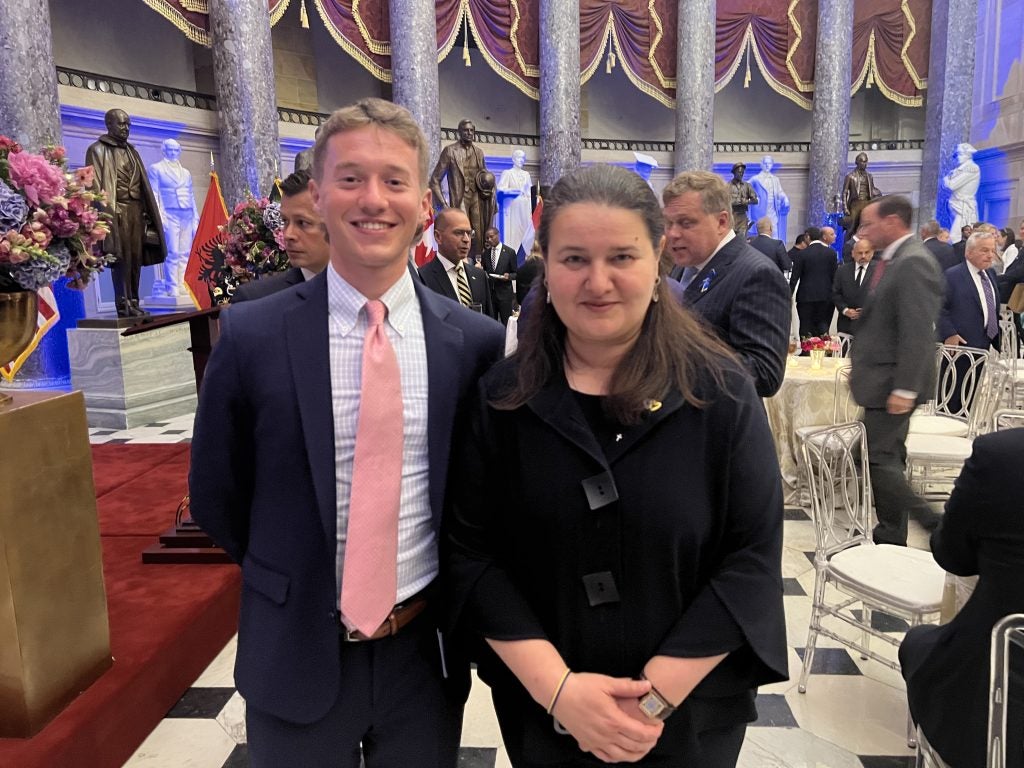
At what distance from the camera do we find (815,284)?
9703 millimetres

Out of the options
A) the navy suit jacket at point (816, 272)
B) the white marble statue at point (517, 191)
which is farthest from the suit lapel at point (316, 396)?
the white marble statue at point (517, 191)

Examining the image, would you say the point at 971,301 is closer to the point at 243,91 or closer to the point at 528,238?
the point at 528,238

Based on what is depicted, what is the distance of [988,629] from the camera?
4.59 feet

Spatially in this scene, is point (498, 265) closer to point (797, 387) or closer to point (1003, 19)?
point (797, 387)

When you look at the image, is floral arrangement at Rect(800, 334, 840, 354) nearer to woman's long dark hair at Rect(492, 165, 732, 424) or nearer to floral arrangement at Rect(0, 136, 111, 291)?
woman's long dark hair at Rect(492, 165, 732, 424)

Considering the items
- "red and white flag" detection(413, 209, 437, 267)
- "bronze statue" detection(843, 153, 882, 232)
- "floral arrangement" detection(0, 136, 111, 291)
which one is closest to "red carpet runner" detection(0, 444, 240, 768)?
"floral arrangement" detection(0, 136, 111, 291)

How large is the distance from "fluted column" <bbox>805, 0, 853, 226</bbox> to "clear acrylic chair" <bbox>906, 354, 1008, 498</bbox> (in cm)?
1049

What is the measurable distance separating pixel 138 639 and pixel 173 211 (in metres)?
8.58

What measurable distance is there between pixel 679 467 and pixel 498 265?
25.5 feet

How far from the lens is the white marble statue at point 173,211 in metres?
9.70

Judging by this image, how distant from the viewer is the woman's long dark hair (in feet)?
3.58

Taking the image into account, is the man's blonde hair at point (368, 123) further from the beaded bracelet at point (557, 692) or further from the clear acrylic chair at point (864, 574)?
the clear acrylic chair at point (864, 574)

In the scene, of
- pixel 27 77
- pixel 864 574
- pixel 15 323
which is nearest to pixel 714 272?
pixel 864 574

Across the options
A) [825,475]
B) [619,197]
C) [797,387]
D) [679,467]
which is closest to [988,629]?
[679,467]
